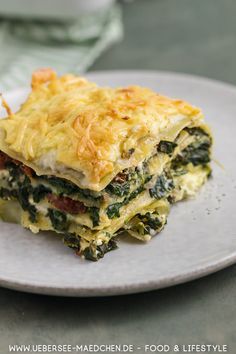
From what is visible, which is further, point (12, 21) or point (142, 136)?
point (12, 21)

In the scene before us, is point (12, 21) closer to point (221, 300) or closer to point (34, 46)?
point (34, 46)

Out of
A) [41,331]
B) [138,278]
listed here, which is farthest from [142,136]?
[41,331]

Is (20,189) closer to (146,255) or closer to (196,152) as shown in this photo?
(146,255)

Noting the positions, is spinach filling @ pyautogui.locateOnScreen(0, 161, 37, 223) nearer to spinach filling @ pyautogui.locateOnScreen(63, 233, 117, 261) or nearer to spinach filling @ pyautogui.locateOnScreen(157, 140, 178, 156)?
spinach filling @ pyautogui.locateOnScreen(63, 233, 117, 261)

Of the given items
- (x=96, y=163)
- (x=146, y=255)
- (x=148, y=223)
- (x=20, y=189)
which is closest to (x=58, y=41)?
(x=20, y=189)

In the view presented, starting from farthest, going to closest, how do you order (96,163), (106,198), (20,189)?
(20,189) < (106,198) < (96,163)

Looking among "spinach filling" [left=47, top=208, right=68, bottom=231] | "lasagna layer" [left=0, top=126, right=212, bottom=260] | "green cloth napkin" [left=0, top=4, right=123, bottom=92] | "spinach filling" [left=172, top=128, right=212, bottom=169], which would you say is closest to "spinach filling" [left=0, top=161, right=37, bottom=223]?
"lasagna layer" [left=0, top=126, right=212, bottom=260]
